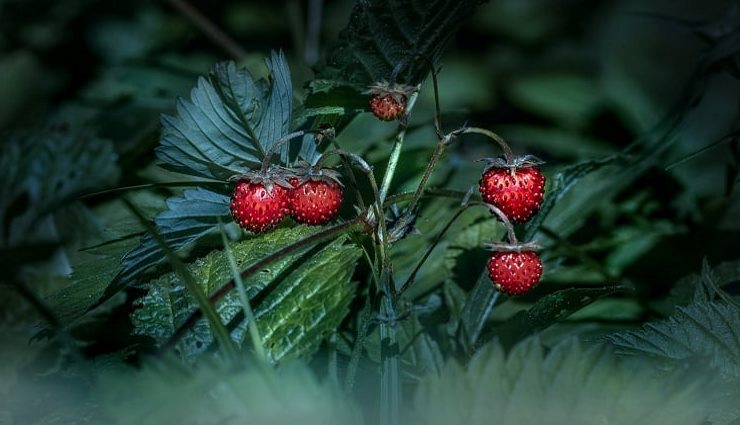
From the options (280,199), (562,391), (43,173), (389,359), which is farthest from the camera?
(43,173)

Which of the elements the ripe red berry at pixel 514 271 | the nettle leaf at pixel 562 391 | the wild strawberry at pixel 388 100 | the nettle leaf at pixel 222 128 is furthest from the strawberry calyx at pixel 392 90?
the nettle leaf at pixel 562 391

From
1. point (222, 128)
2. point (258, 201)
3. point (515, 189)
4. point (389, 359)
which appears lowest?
point (389, 359)

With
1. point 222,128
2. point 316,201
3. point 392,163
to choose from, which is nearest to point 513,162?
point 392,163

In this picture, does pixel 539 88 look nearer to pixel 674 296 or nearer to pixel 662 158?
pixel 662 158

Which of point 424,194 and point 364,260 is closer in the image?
point 424,194

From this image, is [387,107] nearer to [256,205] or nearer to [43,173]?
[256,205]

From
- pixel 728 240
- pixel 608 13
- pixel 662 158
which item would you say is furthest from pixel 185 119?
pixel 608 13

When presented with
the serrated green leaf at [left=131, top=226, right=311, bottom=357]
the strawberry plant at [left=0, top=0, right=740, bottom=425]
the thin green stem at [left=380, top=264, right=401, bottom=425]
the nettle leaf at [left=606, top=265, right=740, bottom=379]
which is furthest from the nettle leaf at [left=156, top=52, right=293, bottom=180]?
the nettle leaf at [left=606, top=265, right=740, bottom=379]
